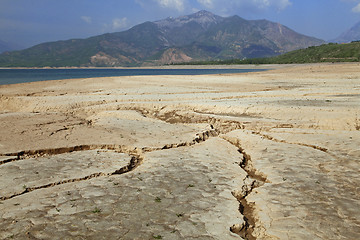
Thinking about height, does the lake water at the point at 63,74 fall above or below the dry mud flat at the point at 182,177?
below

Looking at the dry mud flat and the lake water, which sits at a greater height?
the dry mud flat

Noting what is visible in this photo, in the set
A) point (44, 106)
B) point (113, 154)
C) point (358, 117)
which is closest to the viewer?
point (113, 154)

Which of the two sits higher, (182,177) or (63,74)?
(182,177)

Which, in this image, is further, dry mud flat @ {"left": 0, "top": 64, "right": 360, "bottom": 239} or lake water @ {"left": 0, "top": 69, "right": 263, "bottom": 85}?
lake water @ {"left": 0, "top": 69, "right": 263, "bottom": 85}

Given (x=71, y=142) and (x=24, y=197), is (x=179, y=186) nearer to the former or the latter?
(x=24, y=197)

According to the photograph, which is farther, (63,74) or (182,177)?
(63,74)

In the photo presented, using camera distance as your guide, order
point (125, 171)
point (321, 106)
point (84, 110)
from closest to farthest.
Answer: point (125, 171)
point (321, 106)
point (84, 110)

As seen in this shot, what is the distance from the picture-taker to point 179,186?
6645 millimetres

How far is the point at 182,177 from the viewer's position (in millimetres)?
7176

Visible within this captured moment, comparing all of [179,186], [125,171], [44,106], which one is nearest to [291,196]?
[179,186]

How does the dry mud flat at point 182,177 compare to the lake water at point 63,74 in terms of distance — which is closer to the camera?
the dry mud flat at point 182,177

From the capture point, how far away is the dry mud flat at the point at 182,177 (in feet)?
16.3

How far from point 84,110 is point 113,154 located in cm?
898

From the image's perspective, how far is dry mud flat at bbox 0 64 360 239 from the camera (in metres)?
4.95
